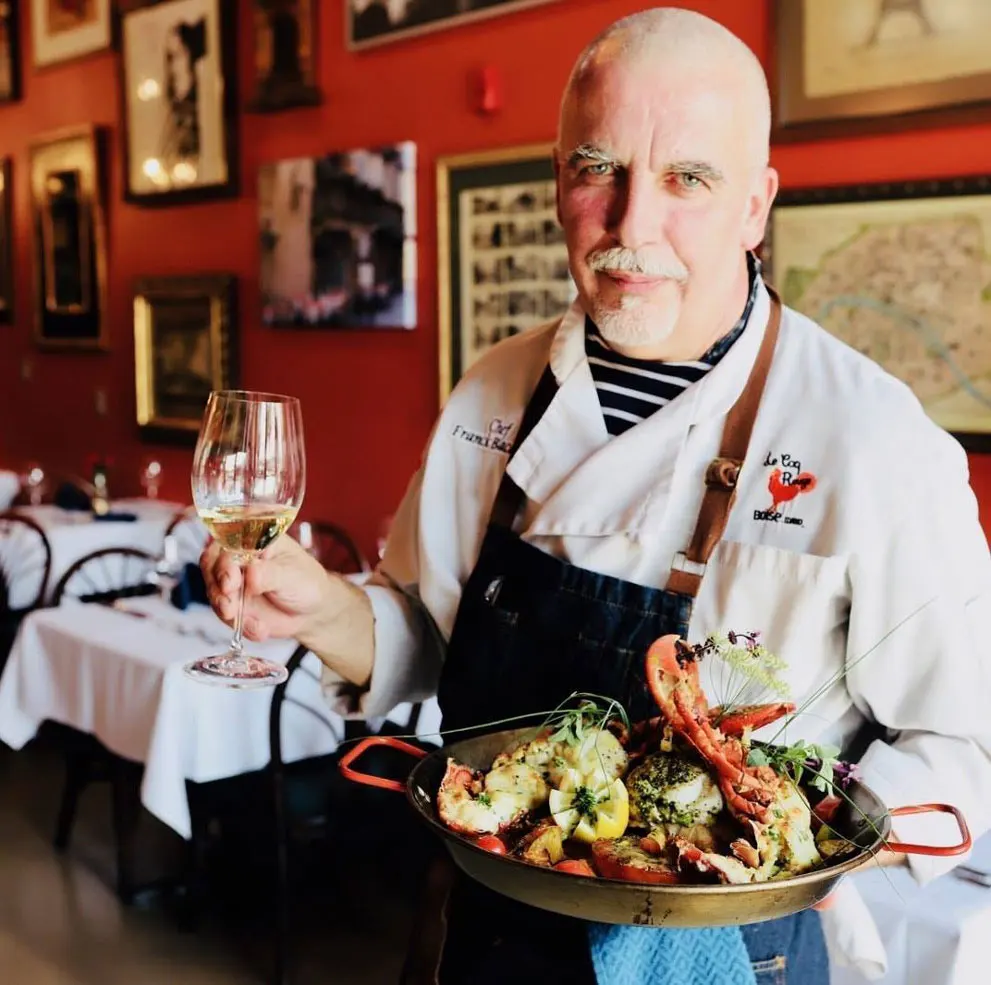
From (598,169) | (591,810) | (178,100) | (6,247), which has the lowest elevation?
(591,810)

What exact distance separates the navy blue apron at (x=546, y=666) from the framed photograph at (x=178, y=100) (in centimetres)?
412

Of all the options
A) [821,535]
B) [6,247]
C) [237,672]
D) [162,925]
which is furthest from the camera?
[6,247]

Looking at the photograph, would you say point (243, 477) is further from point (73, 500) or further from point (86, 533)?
point (73, 500)

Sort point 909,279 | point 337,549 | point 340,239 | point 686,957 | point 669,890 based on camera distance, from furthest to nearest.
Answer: point 337,549, point 340,239, point 909,279, point 686,957, point 669,890

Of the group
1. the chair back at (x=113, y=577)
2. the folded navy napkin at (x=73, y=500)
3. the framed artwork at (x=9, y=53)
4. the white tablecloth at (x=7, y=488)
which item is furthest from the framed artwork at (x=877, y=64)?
the framed artwork at (x=9, y=53)

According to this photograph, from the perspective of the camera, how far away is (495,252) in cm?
406

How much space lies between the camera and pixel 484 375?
5.70 ft

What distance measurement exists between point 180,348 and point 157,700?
8.96ft

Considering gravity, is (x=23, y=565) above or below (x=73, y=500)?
below

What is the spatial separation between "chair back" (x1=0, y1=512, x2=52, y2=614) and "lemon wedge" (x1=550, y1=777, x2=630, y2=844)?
13.9 feet

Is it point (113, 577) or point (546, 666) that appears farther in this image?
point (113, 577)

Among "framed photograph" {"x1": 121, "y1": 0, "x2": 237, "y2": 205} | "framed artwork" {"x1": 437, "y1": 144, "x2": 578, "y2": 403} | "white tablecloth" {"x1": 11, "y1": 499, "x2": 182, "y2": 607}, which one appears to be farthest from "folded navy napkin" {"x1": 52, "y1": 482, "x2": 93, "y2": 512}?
"framed artwork" {"x1": 437, "y1": 144, "x2": 578, "y2": 403}

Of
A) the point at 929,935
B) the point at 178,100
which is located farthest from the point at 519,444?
the point at 178,100

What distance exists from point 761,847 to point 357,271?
12.7 feet
